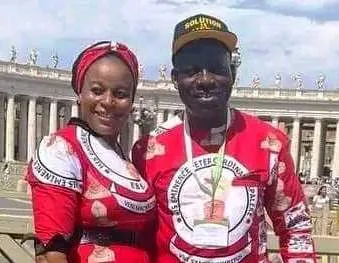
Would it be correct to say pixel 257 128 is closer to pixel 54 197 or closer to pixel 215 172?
pixel 215 172

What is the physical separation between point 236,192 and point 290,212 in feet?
0.74

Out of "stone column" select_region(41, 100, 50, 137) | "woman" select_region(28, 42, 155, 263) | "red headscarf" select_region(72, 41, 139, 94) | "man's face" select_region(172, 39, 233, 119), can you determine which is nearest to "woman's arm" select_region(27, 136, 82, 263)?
"woman" select_region(28, 42, 155, 263)

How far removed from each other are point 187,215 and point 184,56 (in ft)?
1.80

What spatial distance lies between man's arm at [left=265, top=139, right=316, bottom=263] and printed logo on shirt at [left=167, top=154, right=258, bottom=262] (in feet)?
0.39

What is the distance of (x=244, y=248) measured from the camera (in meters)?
2.56

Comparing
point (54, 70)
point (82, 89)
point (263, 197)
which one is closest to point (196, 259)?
point (263, 197)

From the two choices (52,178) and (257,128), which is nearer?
(52,178)

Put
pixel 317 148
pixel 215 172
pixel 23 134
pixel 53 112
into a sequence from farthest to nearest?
pixel 317 148 < pixel 23 134 < pixel 53 112 < pixel 215 172

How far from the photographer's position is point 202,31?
259 cm

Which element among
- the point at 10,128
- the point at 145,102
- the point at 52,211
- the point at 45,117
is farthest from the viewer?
the point at 45,117

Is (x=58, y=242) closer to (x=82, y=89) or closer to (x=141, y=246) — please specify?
(x=141, y=246)

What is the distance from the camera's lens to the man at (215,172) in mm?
2533

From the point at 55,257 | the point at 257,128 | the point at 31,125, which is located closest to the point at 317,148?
the point at 31,125

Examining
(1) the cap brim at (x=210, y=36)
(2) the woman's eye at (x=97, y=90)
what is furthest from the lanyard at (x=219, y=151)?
(2) the woman's eye at (x=97, y=90)
